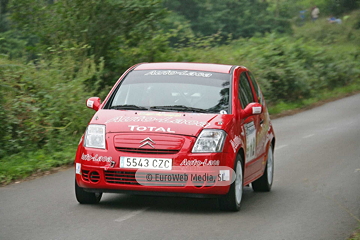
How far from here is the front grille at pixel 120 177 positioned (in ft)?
24.0

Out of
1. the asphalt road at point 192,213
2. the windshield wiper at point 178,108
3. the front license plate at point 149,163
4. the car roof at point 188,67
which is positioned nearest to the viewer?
the asphalt road at point 192,213

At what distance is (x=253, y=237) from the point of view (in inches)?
257

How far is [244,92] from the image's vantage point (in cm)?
902

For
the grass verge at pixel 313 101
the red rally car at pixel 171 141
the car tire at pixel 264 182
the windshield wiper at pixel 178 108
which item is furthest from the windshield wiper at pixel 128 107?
the grass verge at pixel 313 101

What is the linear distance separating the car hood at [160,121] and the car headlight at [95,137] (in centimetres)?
8

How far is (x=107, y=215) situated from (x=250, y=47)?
67.3 feet

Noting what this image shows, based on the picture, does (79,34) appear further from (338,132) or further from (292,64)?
(292,64)

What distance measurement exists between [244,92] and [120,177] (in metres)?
2.43

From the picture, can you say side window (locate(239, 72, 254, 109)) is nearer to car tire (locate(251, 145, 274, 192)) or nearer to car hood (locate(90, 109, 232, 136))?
car hood (locate(90, 109, 232, 136))

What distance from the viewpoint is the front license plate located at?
7238 mm

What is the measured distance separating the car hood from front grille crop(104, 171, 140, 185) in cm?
47

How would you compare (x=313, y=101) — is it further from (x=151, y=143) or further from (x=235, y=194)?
(x=151, y=143)

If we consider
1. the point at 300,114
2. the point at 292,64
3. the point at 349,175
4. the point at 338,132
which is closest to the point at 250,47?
the point at 292,64

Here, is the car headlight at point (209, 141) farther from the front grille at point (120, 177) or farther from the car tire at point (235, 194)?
the front grille at point (120, 177)
